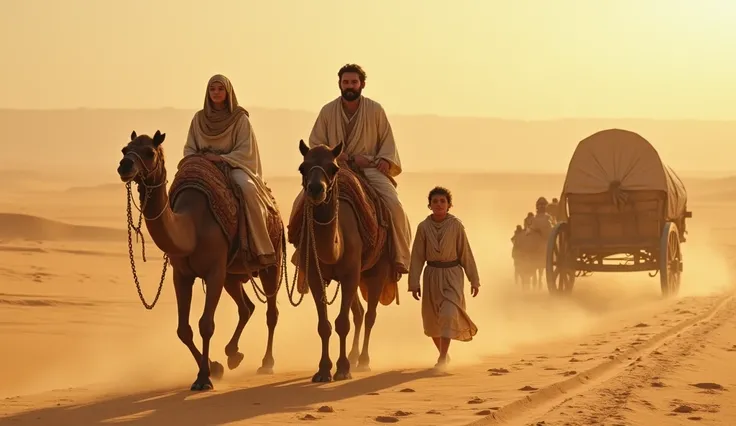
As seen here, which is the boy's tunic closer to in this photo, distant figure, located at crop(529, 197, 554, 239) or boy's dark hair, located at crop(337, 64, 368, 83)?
boy's dark hair, located at crop(337, 64, 368, 83)

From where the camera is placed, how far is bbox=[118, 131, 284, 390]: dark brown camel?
11.2 meters

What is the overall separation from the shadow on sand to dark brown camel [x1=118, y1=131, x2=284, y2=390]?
51 cm

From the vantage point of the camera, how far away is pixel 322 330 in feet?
41.1

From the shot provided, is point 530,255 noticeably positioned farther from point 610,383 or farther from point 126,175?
point 126,175

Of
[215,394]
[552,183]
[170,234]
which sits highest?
[552,183]

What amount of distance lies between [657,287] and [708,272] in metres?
5.37

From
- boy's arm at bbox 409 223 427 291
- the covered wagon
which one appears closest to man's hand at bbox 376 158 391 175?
boy's arm at bbox 409 223 427 291

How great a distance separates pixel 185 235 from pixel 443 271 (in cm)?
272

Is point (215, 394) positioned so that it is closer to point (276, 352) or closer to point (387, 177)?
point (387, 177)

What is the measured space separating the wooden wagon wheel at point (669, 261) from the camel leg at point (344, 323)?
1216 centimetres

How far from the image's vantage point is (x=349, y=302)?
12633 millimetres

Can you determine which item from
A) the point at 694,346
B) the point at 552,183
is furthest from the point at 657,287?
the point at 552,183

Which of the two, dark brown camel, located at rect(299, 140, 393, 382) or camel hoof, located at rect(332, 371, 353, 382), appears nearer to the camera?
dark brown camel, located at rect(299, 140, 393, 382)

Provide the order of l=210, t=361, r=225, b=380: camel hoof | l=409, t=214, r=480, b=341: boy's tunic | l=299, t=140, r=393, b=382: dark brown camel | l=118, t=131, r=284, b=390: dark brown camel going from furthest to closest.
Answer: l=409, t=214, r=480, b=341: boy's tunic
l=210, t=361, r=225, b=380: camel hoof
l=299, t=140, r=393, b=382: dark brown camel
l=118, t=131, r=284, b=390: dark brown camel
